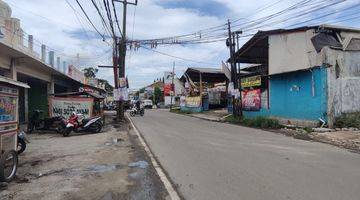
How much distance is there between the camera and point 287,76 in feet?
93.9

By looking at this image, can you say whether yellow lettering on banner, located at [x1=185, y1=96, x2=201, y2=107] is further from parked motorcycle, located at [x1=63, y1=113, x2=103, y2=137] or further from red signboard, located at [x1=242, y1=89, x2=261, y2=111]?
parked motorcycle, located at [x1=63, y1=113, x2=103, y2=137]

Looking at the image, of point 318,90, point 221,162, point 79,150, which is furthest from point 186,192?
point 318,90

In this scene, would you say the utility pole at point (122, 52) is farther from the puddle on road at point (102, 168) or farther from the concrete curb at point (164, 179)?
the puddle on road at point (102, 168)

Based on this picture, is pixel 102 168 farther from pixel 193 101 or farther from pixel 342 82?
pixel 193 101

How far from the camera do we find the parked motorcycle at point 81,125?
22.6m

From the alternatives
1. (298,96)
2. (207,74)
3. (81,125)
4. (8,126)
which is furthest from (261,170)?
(207,74)

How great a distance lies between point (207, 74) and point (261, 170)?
47.3 meters

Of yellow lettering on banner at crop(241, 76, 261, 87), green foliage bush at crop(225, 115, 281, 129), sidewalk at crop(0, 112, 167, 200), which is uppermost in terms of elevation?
yellow lettering on banner at crop(241, 76, 261, 87)

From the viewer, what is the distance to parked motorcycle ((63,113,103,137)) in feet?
74.1

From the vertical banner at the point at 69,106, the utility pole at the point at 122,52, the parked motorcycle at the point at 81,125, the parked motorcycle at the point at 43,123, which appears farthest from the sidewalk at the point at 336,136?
the utility pole at the point at 122,52

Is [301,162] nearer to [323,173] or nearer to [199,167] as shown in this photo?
[323,173]

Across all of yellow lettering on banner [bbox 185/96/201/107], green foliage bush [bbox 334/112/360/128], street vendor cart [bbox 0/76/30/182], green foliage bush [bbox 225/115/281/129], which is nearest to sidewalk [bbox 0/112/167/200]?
street vendor cart [bbox 0/76/30/182]

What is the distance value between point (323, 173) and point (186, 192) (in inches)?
137

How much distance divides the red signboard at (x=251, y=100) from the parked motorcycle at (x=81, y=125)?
13.3 metres
